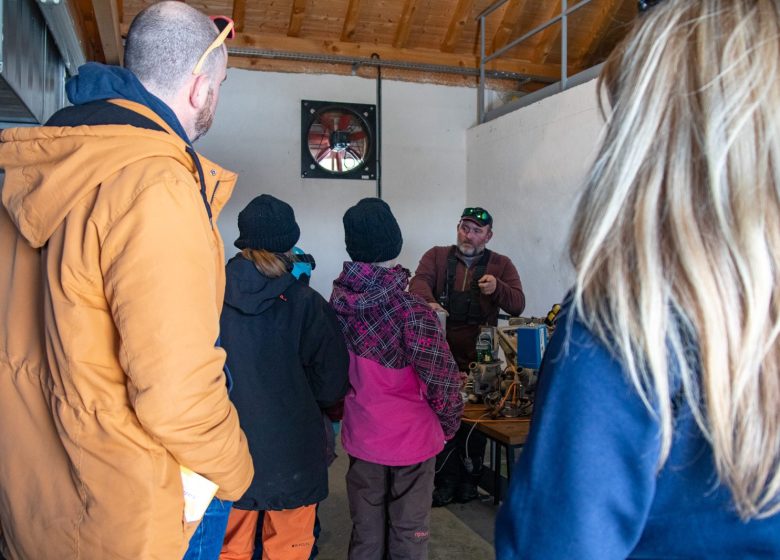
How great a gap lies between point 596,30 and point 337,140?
2539 millimetres

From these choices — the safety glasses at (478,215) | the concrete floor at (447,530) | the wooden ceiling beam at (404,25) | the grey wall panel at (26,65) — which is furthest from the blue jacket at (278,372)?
the wooden ceiling beam at (404,25)

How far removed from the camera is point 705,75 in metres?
0.59

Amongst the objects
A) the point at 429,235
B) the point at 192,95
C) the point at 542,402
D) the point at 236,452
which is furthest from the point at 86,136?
the point at 429,235

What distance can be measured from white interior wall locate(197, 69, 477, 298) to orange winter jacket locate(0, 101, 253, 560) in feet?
14.6

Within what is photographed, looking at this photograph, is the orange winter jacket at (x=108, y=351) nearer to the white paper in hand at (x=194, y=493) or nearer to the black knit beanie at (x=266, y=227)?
the white paper in hand at (x=194, y=493)

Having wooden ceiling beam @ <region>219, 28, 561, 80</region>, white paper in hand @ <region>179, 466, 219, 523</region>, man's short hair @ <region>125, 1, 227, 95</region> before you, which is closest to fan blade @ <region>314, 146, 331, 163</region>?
wooden ceiling beam @ <region>219, 28, 561, 80</region>

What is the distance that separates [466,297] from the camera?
3.59 m

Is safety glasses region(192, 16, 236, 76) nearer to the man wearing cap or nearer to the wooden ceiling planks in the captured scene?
the man wearing cap

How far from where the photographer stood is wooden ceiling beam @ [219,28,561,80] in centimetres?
539

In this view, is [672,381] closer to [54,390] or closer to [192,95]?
[54,390]

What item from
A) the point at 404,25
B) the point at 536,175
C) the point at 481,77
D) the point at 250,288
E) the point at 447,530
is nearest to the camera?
the point at 250,288

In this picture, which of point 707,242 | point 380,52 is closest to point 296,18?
point 380,52

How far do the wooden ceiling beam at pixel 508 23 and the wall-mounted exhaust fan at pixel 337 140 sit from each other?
4.38 feet

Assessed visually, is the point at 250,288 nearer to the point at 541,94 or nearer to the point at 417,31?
the point at 541,94
